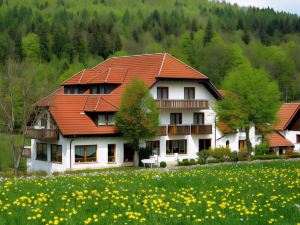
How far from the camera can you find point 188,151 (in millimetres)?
49344

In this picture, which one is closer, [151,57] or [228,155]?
[228,155]

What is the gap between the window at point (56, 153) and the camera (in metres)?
43.0

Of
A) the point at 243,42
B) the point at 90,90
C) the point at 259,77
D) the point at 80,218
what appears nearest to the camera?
the point at 80,218

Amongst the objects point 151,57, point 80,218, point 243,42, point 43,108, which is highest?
point 243,42

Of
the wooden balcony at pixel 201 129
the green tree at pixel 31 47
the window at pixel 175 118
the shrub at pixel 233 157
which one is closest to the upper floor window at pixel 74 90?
the window at pixel 175 118

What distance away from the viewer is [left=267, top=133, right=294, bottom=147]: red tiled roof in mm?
55969

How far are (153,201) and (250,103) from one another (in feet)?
108

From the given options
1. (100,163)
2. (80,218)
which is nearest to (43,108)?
(100,163)

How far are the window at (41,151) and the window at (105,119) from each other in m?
5.03

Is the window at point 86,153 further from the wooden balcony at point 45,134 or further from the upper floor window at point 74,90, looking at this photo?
the upper floor window at point 74,90

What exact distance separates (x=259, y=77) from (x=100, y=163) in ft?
49.3

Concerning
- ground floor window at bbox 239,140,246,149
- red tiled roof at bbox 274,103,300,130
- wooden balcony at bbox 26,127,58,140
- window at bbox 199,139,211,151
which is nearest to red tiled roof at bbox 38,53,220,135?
wooden balcony at bbox 26,127,58,140

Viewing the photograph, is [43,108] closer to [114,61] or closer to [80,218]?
[114,61]

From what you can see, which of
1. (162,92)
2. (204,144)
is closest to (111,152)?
(162,92)
